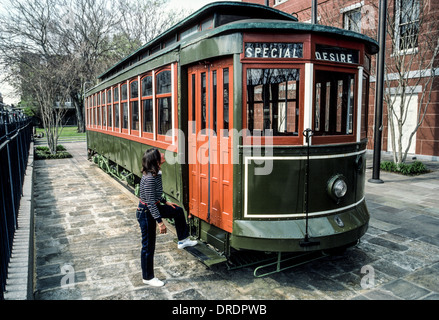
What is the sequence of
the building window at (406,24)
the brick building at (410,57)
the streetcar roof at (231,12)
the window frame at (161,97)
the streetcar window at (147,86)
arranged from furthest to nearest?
the brick building at (410,57)
the building window at (406,24)
the streetcar window at (147,86)
the window frame at (161,97)
the streetcar roof at (231,12)

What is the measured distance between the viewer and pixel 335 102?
15.1ft

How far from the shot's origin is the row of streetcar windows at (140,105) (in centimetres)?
567

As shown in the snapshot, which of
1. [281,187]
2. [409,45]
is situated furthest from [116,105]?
[409,45]

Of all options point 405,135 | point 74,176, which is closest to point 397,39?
point 405,135

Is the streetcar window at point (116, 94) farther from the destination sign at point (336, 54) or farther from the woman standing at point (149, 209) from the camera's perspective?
the destination sign at point (336, 54)

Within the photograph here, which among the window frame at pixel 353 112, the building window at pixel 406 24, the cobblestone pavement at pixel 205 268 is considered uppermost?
the building window at pixel 406 24

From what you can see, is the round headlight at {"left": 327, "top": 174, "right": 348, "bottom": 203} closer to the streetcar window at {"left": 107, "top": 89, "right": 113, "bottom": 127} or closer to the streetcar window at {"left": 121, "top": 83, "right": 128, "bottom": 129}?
the streetcar window at {"left": 121, "top": 83, "right": 128, "bottom": 129}

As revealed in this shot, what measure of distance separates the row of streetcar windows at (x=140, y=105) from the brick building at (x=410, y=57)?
5687 millimetres

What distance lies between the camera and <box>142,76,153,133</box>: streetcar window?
6485 mm

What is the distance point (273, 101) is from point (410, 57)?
412 inches

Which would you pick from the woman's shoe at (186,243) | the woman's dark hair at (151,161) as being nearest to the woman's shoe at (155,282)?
the woman's shoe at (186,243)

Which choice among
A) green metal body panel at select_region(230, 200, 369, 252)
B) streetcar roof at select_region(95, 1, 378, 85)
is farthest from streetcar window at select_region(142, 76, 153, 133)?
green metal body panel at select_region(230, 200, 369, 252)

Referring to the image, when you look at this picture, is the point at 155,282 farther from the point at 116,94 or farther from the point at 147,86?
the point at 116,94

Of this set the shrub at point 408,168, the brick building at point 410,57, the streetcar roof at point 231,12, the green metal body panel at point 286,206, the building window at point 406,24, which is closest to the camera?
the green metal body panel at point 286,206
